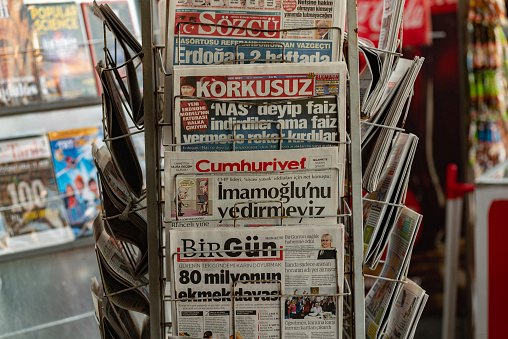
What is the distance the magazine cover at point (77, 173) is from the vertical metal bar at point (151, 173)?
2.73 ft

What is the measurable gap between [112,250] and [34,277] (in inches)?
29.8

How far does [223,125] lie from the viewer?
3.20 ft

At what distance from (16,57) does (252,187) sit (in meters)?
1.04

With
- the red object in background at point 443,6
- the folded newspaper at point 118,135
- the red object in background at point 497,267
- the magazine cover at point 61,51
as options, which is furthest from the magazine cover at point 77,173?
the red object in background at point 443,6

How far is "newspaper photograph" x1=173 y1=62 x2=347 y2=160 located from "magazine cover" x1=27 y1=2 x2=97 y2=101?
35.0 inches

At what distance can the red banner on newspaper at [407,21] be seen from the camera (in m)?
3.01

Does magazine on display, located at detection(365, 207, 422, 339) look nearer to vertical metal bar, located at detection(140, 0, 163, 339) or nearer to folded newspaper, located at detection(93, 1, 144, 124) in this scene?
vertical metal bar, located at detection(140, 0, 163, 339)

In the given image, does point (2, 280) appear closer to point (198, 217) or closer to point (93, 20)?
point (93, 20)

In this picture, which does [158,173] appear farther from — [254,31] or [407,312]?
[407,312]

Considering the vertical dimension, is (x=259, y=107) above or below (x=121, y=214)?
above

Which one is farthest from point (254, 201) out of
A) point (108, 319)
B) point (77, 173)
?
point (77, 173)

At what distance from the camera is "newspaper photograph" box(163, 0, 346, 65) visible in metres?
0.99

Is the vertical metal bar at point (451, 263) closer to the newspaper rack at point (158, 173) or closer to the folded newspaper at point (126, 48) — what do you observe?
the newspaper rack at point (158, 173)

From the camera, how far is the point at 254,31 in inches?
39.3
